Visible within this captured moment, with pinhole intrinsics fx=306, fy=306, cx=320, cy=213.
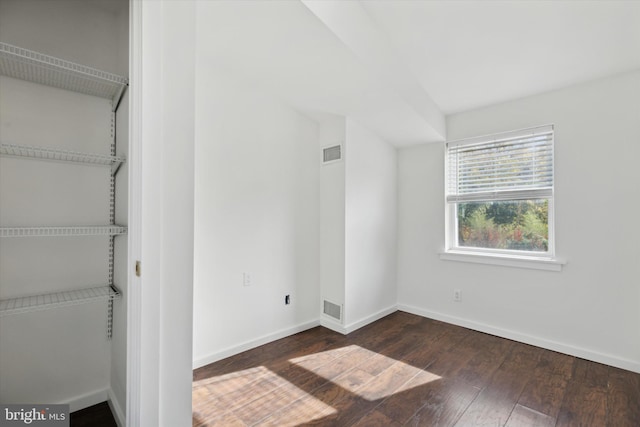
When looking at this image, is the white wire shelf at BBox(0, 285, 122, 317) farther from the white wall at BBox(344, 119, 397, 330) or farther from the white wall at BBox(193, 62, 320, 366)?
the white wall at BBox(344, 119, 397, 330)

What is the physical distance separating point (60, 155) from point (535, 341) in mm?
3778

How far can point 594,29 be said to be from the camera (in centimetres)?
199

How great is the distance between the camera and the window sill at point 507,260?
269 cm

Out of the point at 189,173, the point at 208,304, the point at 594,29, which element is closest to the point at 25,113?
the point at 189,173

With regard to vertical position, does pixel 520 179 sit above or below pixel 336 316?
above

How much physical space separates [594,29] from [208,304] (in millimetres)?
3309

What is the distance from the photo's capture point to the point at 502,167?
9.96 feet

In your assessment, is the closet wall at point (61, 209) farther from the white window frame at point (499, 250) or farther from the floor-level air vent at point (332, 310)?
the white window frame at point (499, 250)

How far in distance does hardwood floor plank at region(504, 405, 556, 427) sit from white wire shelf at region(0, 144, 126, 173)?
2.62 meters

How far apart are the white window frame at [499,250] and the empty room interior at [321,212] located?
20 mm

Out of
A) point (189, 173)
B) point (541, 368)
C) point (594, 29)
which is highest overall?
point (594, 29)

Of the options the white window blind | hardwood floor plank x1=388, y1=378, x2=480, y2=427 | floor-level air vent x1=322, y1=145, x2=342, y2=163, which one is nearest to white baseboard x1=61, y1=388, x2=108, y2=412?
hardwood floor plank x1=388, y1=378, x2=480, y2=427

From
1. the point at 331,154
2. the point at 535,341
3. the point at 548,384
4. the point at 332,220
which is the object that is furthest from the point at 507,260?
the point at 331,154

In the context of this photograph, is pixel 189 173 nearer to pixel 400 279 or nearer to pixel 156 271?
pixel 156 271
